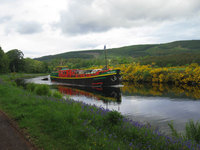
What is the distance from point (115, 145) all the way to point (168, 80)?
3027 centimetres

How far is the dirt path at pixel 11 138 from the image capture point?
5.48m

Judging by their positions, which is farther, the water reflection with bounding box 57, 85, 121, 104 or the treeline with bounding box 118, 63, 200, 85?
the treeline with bounding box 118, 63, 200, 85

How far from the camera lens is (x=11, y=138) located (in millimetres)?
6090

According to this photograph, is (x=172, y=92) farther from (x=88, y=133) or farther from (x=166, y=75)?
(x=88, y=133)

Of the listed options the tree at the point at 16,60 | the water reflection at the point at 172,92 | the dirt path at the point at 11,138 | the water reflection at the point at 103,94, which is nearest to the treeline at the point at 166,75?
the water reflection at the point at 172,92

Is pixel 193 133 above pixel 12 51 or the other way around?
the other way around

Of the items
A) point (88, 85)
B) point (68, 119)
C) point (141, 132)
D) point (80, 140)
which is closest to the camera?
point (80, 140)

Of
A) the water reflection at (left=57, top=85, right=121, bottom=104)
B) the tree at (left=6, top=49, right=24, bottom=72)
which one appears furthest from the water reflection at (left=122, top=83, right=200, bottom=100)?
the tree at (left=6, top=49, right=24, bottom=72)

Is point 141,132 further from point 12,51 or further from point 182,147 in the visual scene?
point 12,51

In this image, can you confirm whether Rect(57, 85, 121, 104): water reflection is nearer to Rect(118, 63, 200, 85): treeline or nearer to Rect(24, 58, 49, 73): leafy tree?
Rect(118, 63, 200, 85): treeline

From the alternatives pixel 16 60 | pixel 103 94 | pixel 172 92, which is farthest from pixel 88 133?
pixel 16 60

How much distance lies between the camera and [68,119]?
745 centimetres

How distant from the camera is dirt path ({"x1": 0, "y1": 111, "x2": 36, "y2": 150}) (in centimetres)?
548

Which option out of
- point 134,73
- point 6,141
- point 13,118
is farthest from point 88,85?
point 6,141
